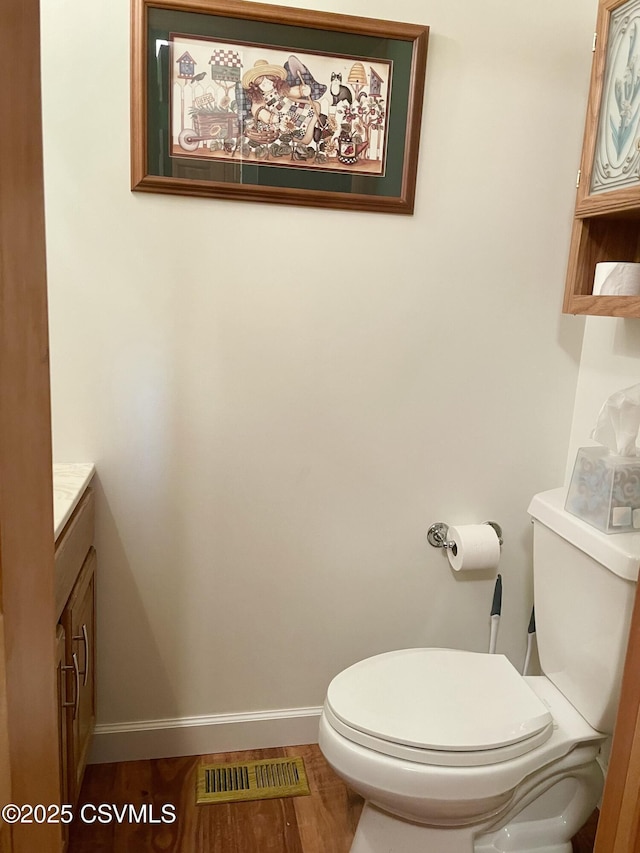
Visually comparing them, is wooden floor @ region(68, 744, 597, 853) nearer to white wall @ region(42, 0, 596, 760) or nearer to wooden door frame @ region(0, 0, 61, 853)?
white wall @ region(42, 0, 596, 760)

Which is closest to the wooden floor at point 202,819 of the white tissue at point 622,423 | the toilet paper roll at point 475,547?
the toilet paper roll at point 475,547

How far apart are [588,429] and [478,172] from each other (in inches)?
29.6

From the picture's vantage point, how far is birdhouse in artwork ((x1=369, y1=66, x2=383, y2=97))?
5.38ft

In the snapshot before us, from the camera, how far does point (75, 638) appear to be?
146 cm

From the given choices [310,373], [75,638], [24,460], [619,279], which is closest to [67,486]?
[75,638]

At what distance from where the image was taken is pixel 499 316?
6.01 feet

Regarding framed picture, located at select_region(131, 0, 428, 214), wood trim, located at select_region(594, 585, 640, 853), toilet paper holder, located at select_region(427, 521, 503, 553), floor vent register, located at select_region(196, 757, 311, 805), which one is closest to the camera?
wood trim, located at select_region(594, 585, 640, 853)

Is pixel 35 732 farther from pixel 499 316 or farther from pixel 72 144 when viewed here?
pixel 499 316

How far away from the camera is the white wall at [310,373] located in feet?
5.31

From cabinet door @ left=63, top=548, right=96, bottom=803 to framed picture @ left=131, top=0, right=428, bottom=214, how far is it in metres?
0.94

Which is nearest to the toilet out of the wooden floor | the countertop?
the wooden floor

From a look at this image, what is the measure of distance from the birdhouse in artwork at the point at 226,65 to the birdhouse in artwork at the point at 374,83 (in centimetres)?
32

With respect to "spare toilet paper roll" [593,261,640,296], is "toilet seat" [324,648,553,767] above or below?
below

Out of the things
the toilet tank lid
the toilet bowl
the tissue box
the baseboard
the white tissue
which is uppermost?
the white tissue
